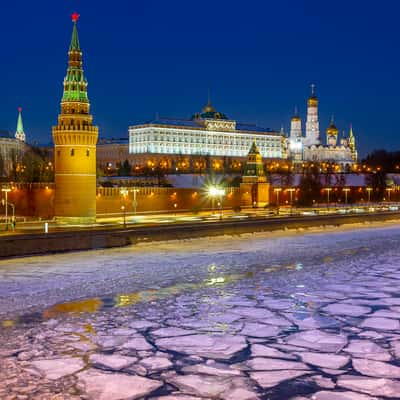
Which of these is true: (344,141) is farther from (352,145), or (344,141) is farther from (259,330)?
(259,330)

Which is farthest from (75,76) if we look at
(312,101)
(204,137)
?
(312,101)

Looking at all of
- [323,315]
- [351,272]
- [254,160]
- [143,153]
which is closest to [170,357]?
[323,315]

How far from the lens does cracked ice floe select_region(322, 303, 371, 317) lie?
12.0 meters

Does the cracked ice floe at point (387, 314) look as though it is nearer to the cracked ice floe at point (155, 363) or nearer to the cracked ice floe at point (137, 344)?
the cracked ice floe at point (137, 344)

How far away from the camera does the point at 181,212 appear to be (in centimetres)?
4797

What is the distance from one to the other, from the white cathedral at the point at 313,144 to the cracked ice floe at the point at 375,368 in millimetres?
123239

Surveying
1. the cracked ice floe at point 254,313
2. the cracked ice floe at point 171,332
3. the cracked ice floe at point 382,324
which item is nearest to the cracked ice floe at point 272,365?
the cracked ice floe at point 171,332

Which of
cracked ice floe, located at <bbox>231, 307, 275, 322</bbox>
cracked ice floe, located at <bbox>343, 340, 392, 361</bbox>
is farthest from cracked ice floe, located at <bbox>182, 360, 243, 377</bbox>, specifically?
cracked ice floe, located at <bbox>231, 307, 275, 322</bbox>

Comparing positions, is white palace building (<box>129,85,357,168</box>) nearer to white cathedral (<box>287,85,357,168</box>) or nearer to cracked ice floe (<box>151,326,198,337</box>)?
white cathedral (<box>287,85,357,168</box>)

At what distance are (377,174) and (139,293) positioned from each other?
7026cm

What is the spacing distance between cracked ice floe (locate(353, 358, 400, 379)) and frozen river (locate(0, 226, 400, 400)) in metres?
0.01

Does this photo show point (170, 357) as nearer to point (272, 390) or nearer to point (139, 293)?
point (272, 390)

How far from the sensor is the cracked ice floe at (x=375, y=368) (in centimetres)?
839

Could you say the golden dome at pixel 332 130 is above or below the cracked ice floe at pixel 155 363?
above
